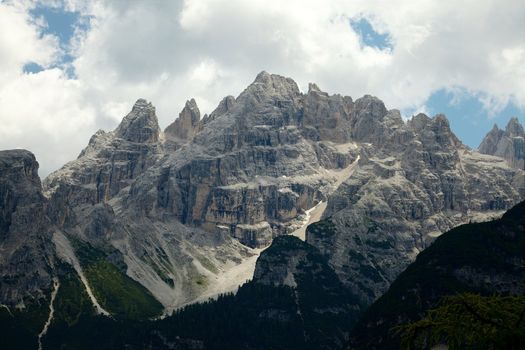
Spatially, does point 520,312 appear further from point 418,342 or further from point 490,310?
point 418,342

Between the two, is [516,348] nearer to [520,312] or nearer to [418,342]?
[520,312]

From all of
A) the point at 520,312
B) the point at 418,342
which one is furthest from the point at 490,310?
the point at 418,342

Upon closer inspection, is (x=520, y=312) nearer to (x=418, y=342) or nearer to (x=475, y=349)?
(x=475, y=349)

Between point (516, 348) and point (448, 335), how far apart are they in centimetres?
335

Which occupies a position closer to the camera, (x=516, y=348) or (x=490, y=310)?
(x=516, y=348)

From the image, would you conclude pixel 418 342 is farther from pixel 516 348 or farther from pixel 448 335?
pixel 516 348

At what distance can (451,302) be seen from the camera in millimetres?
35750

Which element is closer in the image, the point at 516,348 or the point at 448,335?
the point at 516,348

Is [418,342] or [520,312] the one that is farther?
[418,342]

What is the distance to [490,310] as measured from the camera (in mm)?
35125

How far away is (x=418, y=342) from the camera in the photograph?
122 ft

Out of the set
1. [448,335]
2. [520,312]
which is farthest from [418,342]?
[520,312]

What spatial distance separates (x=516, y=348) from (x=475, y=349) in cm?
193

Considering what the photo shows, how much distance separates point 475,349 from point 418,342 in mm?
3442
